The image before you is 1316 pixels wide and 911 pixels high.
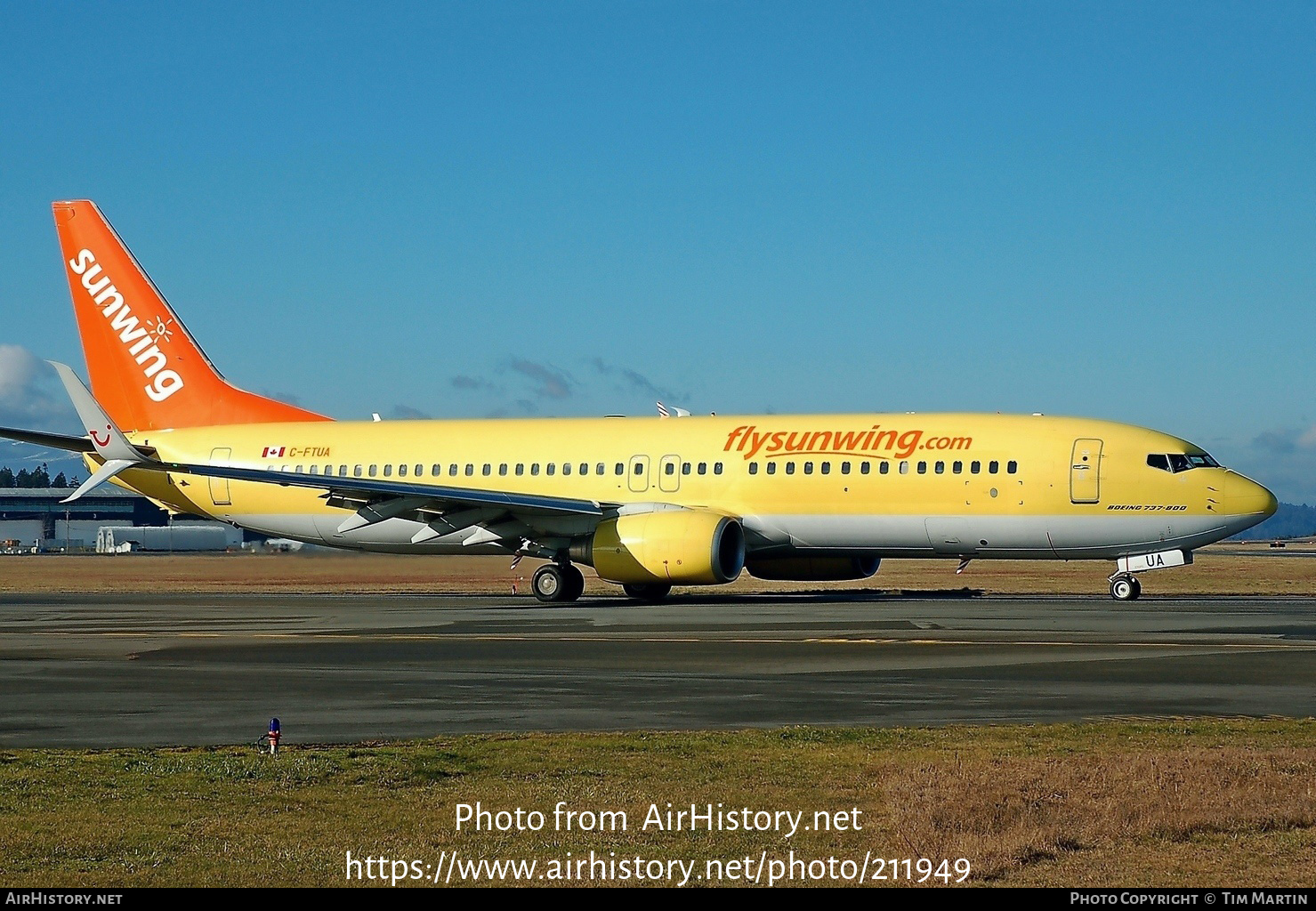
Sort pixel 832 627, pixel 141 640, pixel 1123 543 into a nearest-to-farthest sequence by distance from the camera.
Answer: pixel 141 640 < pixel 832 627 < pixel 1123 543

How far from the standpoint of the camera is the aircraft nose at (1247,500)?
33.2 meters

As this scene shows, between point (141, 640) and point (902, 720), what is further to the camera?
point (141, 640)

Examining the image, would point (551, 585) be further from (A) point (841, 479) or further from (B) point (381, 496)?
(A) point (841, 479)

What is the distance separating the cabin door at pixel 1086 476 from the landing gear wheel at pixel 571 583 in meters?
12.2

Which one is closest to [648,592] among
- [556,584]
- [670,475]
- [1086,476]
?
[556,584]

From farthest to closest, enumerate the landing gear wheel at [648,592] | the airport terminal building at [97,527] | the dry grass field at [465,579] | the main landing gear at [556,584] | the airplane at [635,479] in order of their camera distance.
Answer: the airport terminal building at [97,527] < the dry grass field at [465,579] < the landing gear wheel at [648,592] < the main landing gear at [556,584] < the airplane at [635,479]

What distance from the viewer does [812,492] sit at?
35.8m

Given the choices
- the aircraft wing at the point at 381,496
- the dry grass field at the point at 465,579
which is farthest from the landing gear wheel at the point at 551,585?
the dry grass field at the point at 465,579

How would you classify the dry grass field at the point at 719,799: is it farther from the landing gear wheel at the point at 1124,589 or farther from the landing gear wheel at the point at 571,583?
the landing gear wheel at the point at 571,583

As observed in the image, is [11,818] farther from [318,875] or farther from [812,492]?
[812,492]

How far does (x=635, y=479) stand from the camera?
125 feet

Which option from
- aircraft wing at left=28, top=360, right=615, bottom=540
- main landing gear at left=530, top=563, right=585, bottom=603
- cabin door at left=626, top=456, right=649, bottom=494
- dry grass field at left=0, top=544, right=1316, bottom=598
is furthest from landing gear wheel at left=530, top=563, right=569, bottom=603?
dry grass field at left=0, top=544, right=1316, bottom=598
